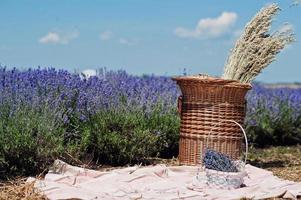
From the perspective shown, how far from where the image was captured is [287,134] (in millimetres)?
8719

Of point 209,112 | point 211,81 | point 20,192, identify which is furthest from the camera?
point 209,112

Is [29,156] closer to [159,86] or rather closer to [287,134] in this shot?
[159,86]

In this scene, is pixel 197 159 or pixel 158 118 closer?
pixel 197 159

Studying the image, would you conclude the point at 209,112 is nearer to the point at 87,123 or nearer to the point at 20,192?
the point at 87,123

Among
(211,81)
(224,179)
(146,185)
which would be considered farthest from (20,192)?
(211,81)

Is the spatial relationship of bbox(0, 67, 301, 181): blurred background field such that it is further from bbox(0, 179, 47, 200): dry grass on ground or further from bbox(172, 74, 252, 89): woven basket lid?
bbox(172, 74, 252, 89): woven basket lid

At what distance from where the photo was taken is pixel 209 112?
6012 mm

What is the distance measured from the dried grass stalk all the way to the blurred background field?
94cm

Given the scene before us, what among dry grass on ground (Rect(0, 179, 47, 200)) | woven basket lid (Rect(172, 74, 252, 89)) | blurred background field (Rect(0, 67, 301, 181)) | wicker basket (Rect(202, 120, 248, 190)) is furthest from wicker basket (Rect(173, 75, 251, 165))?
dry grass on ground (Rect(0, 179, 47, 200))

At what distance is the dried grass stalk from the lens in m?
6.28

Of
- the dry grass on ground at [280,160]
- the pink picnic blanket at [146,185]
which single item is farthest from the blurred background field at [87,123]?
the pink picnic blanket at [146,185]

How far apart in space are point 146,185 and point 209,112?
1.18 meters

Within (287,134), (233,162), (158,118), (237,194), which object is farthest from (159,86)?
(237,194)

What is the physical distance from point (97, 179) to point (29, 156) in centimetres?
58
